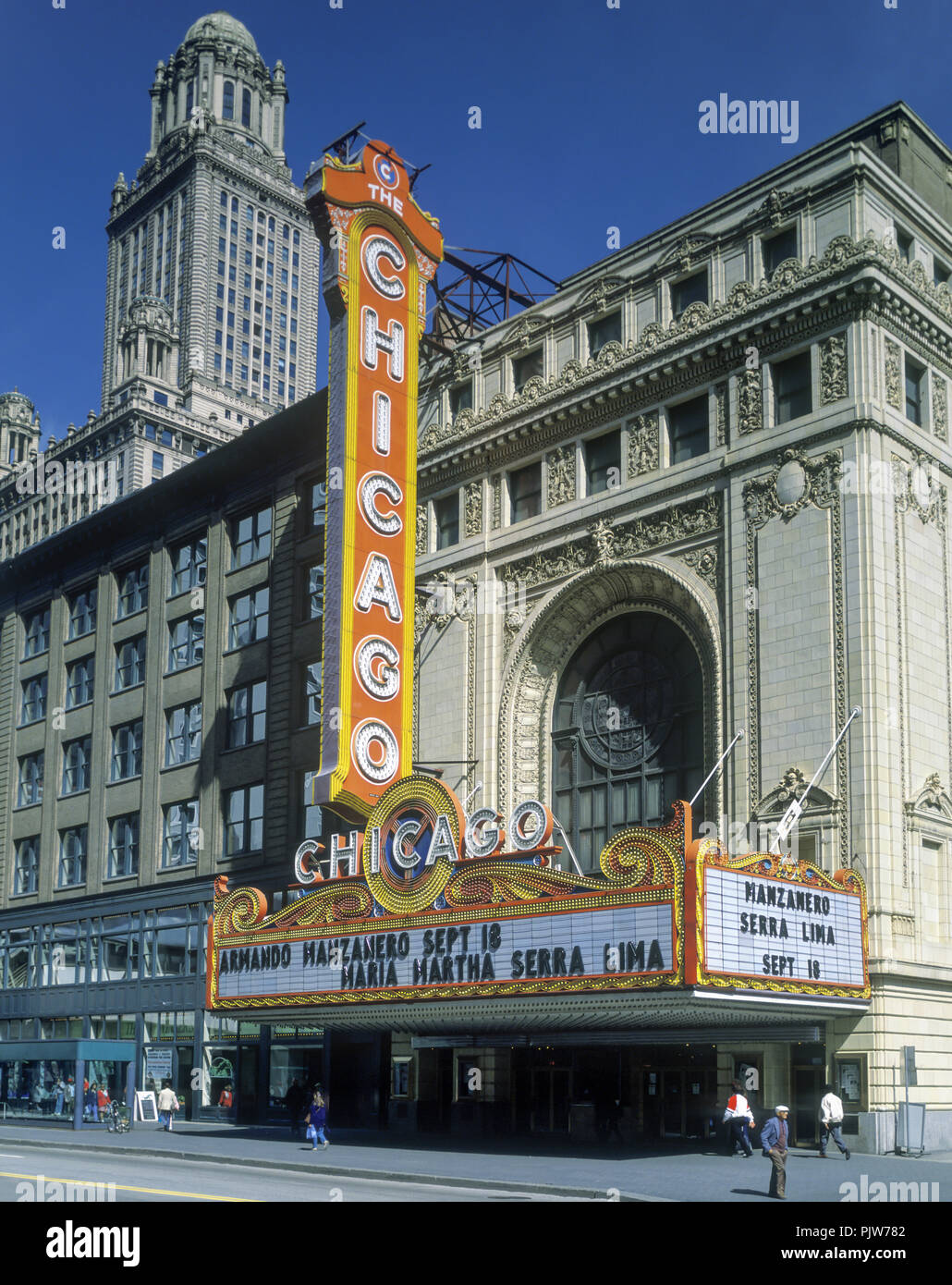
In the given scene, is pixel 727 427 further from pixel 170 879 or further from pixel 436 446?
pixel 170 879

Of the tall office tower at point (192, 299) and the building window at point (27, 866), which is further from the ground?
the tall office tower at point (192, 299)

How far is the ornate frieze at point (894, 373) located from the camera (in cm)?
3353

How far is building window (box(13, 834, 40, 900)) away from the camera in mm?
59375

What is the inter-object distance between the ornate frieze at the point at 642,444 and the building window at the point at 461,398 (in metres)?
7.01

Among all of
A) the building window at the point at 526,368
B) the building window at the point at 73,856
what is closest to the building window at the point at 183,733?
the building window at the point at 73,856

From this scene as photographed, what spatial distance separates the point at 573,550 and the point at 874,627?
10067 mm

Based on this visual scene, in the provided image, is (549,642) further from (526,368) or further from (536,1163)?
→ (536,1163)

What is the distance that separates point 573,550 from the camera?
1540 inches

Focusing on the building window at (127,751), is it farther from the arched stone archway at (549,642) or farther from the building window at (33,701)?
the arched stone archway at (549,642)

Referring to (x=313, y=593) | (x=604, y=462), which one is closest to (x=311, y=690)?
(x=313, y=593)

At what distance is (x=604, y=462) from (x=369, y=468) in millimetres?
6386

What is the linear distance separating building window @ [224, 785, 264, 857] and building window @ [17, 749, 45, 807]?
14180mm

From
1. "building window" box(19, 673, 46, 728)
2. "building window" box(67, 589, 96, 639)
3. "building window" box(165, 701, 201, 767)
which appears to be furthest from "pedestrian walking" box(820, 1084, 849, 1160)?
"building window" box(19, 673, 46, 728)

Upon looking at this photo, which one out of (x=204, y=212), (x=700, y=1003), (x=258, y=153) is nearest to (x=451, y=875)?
(x=700, y=1003)
